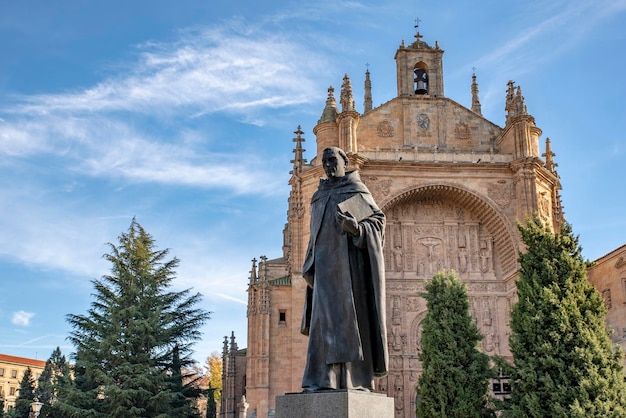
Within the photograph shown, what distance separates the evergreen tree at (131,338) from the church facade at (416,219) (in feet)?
10.9

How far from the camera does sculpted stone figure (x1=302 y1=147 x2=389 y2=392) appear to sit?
5863 millimetres

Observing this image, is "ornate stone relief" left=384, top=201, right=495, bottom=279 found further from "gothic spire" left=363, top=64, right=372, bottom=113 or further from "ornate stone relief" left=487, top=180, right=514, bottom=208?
"gothic spire" left=363, top=64, right=372, bottom=113

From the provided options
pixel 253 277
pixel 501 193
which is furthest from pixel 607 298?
pixel 253 277

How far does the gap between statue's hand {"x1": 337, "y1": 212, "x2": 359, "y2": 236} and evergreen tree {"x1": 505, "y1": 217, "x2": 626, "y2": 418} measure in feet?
41.0

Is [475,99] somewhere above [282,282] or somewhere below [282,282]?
above

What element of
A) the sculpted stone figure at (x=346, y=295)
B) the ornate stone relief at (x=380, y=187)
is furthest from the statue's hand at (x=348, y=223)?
the ornate stone relief at (x=380, y=187)

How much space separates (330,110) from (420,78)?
5.12 metres

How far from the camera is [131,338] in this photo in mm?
27109

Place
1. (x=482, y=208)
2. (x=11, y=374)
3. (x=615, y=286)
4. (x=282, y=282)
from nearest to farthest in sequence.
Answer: (x=615, y=286), (x=482, y=208), (x=282, y=282), (x=11, y=374)

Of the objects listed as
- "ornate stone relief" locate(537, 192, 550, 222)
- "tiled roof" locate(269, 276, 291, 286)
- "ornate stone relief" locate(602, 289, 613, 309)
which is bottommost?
"ornate stone relief" locate(602, 289, 613, 309)

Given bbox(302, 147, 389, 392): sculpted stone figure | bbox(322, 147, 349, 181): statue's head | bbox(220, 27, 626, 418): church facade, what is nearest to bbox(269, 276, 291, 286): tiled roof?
bbox(220, 27, 626, 418): church facade

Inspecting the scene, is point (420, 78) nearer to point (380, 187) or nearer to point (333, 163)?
point (380, 187)

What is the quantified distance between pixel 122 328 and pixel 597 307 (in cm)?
1727

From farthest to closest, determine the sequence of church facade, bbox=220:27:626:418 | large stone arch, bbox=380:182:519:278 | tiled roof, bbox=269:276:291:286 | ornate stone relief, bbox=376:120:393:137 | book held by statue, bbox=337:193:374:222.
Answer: ornate stone relief, bbox=376:120:393:137 < tiled roof, bbox=269:276:291:286 < large stone arch, bbox=380:182:519:278 < church facade, bbox=220:27:626:418 < book held by statue, bbox=337:193:374:222
